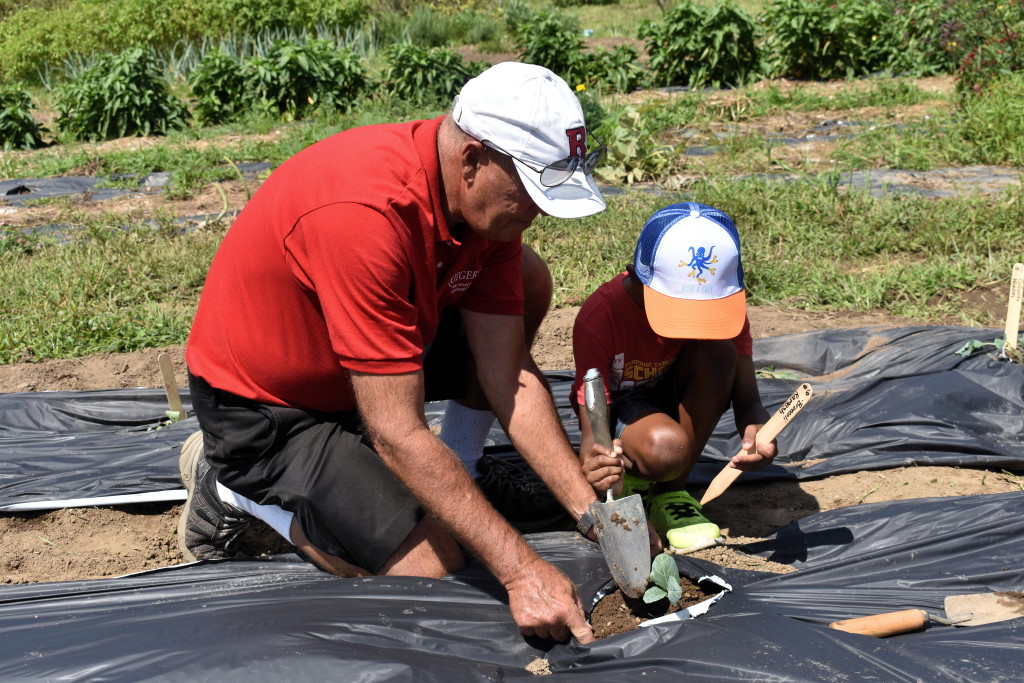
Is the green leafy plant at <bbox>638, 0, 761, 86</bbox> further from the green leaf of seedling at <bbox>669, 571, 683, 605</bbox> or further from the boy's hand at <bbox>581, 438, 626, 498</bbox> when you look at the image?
the green leaf of seedling at <bbox>669, 571, 683, 605</bbox>

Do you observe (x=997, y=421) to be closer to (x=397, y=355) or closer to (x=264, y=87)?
(x=397, y=355)

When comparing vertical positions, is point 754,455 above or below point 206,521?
above

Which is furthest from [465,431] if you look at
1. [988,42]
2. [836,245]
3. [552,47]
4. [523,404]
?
[552,47]

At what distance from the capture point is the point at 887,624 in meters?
1.62

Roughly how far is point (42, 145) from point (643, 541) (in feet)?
26.2

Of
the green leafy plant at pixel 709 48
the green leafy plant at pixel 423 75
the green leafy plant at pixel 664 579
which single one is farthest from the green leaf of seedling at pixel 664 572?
the green leafy plant at pixel 709 48

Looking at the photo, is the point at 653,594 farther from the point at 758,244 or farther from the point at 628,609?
the point at 758,244

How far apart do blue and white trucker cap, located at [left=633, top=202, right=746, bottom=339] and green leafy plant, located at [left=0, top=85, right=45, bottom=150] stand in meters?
7.44

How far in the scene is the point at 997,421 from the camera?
2639 millimetres

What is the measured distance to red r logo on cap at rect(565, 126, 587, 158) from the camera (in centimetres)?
170

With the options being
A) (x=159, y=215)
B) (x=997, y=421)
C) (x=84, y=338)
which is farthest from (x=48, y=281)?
(x=997, y=421)

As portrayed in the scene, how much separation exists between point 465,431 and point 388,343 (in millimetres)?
847

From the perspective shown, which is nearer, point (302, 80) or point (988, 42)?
point (988, 42)

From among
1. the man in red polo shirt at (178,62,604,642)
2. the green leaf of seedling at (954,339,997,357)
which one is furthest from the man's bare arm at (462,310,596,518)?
the green leaf of seedling at (954,339,997,357)
